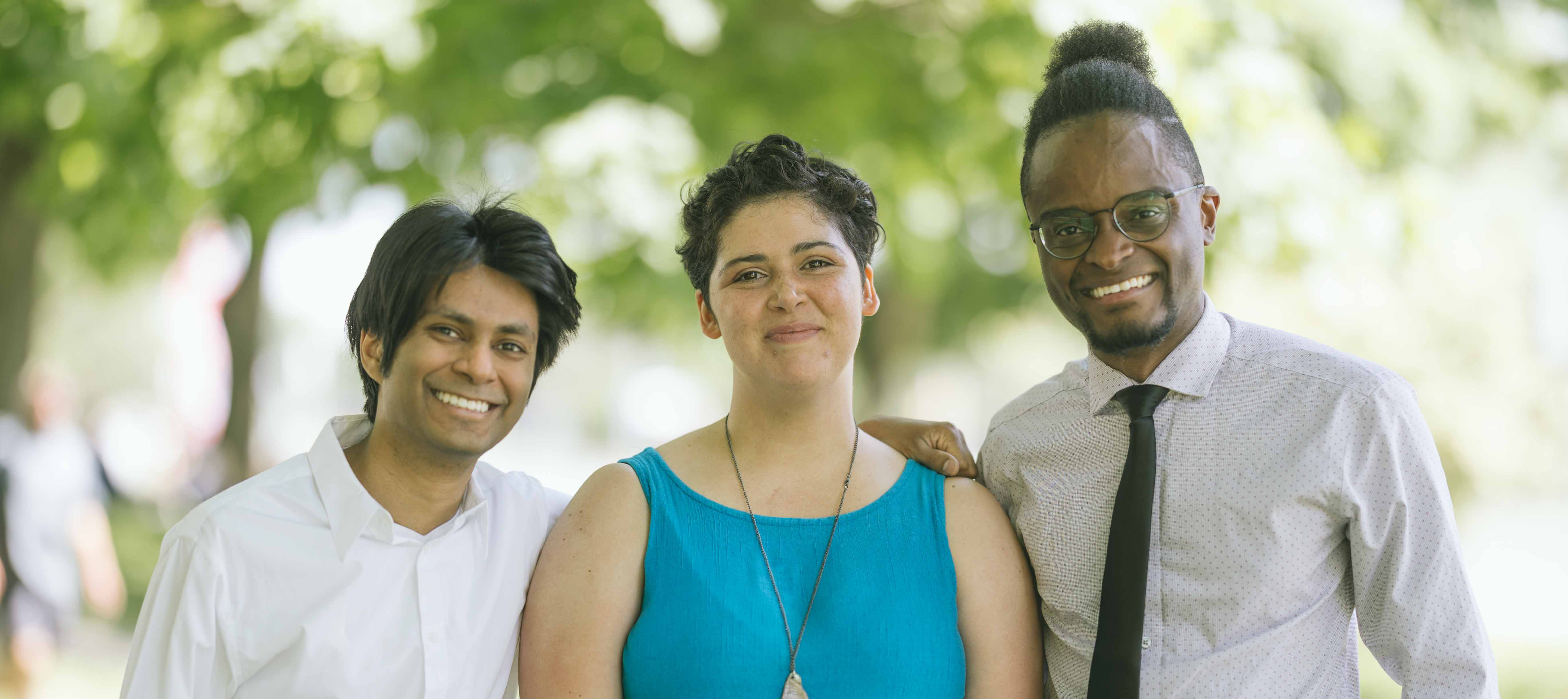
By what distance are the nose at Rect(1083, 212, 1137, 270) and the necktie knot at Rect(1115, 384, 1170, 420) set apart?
1.03ft

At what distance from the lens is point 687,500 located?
2.71 m

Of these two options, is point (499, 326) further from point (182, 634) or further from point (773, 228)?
point (182, 634)

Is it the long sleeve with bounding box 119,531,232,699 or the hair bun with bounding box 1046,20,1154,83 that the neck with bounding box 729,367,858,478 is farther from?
the long sleeve with bounding box 119,531,232,699

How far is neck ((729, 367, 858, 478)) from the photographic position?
2811 millimetres

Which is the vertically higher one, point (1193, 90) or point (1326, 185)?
point (1193, 90)

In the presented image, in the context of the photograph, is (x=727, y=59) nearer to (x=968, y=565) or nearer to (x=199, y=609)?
(x=968, y=565)

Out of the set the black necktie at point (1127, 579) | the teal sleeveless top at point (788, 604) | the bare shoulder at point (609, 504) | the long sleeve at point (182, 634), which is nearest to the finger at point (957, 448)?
the teal sleeveless top at point (788, 604)

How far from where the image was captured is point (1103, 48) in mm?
2838

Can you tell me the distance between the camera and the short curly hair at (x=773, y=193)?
275 cm

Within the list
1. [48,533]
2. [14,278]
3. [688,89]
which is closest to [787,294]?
[688,89]

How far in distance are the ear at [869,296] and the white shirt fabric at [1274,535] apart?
0.57 m

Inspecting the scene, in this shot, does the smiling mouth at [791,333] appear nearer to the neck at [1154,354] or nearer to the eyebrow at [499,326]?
the eyebrow at [499,326]

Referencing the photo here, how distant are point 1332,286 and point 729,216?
4.63m

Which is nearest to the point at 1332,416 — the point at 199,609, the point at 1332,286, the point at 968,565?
the point at 968,565
